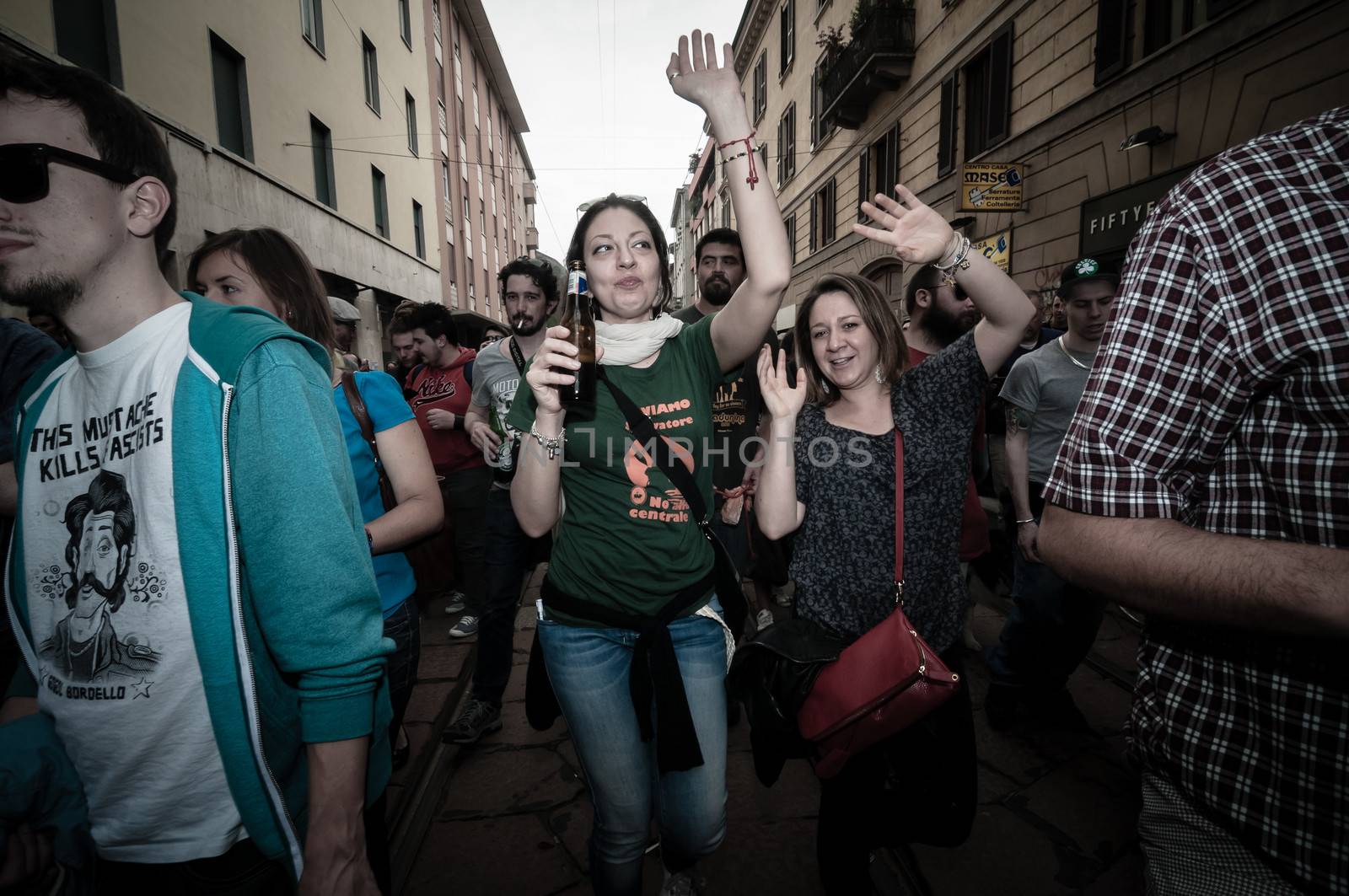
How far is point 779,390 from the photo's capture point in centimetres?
216

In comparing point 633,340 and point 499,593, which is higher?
point 633,340

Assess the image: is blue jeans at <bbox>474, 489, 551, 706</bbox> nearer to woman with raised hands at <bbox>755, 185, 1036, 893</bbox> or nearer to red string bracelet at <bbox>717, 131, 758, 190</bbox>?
woman with raised hands at <bbox>755, 185, 1036, 893</bbox>

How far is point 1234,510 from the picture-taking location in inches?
38.1

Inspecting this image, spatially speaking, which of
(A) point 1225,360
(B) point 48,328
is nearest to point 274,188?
(B) point 48,328

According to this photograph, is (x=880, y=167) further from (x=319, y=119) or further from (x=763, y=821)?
(x=763, y=821)

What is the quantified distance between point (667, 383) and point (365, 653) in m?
1.19

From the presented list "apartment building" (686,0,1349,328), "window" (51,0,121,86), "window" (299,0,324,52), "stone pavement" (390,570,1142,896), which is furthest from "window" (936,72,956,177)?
"window" (299,0,324,52)

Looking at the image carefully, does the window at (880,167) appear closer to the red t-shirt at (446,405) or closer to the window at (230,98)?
the red t-shirt at (446,405)

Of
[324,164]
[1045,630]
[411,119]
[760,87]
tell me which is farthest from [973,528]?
[760,87]

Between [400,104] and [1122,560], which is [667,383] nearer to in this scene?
[1122,560]

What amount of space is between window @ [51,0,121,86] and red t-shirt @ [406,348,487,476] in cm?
626

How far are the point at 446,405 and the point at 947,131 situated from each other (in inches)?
443

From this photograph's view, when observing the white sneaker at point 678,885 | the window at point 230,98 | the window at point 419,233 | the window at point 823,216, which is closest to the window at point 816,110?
the window at point 823,216

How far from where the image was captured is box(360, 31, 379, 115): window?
1518cm
